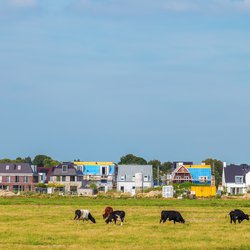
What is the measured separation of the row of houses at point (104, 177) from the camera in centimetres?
13975

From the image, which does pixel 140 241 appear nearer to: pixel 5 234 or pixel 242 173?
pixel 5 234

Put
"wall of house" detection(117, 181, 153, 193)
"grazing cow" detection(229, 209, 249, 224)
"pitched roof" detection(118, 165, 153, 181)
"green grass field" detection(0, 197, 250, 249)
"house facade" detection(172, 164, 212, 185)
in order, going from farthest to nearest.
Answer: "house facade" detection(172, 164, 212, 185) < "pitched roof" detection(118, 165, 153, 181) < "wall of house" detection(117, 181, 153, 193) < "grazing cow" detection(229, 209, 249, 224) < "green grass field" detection(0, 197, 250, 249)

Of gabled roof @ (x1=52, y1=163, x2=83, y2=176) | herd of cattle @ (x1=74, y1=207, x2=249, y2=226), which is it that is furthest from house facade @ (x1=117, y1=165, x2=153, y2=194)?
herd of cattle @ (x1=74, y1=207, x2=249, y2=226)

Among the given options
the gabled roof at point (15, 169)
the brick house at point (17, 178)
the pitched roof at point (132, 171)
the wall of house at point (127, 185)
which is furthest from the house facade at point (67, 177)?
the pitched roof at point (132, 171)

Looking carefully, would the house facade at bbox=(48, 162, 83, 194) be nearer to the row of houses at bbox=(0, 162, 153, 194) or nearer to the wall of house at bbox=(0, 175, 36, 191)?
the row of houses at bbox=(0, 162, 153, 194)

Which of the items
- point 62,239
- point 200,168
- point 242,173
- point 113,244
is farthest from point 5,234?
point 200,168

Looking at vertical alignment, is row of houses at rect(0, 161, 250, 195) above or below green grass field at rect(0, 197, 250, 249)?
above

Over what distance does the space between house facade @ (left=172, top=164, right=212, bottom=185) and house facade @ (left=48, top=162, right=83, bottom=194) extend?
19863 mm

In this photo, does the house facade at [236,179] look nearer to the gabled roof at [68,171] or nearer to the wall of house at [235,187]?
the wall of house at [235,187]

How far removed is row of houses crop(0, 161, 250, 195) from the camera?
458ft

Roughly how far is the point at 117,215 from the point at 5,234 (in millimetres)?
8943

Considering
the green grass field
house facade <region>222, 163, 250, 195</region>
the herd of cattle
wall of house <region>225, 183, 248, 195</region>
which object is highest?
house facade <region>222, 163, 250, 195</region>

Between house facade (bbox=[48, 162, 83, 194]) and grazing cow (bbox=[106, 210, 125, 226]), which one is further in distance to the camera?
house facade (bbox=[48, 162, 83, 194])

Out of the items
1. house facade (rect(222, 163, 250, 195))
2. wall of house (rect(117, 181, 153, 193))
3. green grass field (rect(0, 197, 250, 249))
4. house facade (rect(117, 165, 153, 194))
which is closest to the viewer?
green grass field (rect(0, 197, 250, 249))
